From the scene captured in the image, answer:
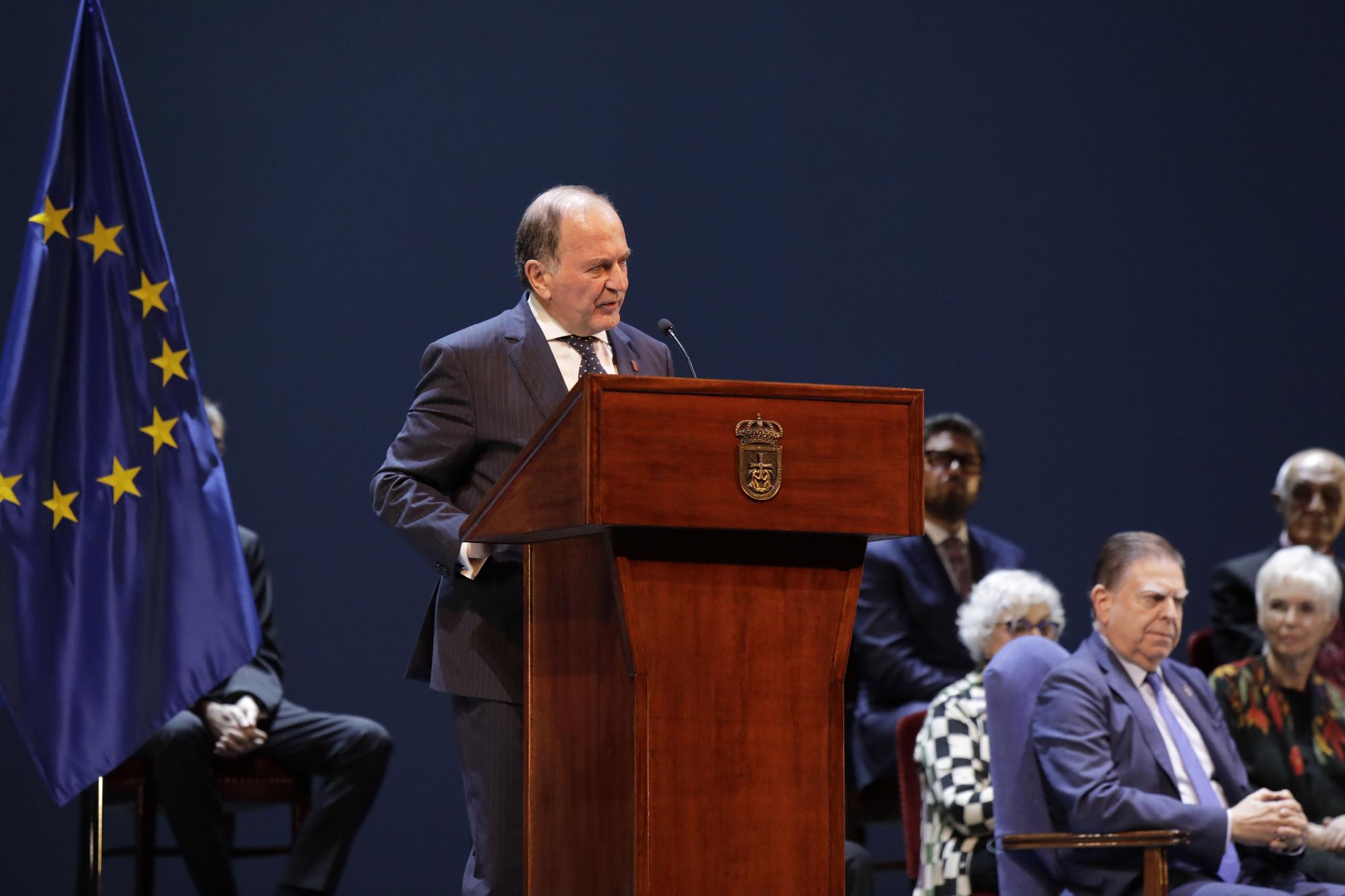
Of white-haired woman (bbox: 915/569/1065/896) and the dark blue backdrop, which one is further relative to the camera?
the dark blue backdrop

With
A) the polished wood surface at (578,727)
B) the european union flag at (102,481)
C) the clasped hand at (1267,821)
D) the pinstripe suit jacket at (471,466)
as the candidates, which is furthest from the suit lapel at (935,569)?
the polished wood surface at (578,727)

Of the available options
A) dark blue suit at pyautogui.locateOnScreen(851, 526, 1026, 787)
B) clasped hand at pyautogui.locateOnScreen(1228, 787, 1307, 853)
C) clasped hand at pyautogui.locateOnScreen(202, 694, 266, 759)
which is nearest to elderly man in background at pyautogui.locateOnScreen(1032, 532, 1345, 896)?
clasped hand at pyautogui.locateOnScreen(1228, 787, 1307, 853)

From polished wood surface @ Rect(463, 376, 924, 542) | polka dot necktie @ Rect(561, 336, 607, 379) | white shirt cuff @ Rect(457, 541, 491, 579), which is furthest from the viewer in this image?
polka dot necktie @ Rect(561, 336, 607, 379)

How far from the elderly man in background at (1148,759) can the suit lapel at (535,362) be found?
1.51 m

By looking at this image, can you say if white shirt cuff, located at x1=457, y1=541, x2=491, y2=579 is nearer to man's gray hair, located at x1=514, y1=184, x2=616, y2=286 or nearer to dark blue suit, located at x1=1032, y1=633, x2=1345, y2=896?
man's gray hair, located at x1=514, y1=184, x2=616, y2=286

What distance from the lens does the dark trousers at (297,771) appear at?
4.12 meters

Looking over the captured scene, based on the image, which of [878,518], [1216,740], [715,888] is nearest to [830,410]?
[878,518]

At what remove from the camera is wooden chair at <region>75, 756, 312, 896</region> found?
3936mm

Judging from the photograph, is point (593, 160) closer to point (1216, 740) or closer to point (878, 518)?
point (1216, 740)

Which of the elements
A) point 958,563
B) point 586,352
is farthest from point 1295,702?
point 586,352

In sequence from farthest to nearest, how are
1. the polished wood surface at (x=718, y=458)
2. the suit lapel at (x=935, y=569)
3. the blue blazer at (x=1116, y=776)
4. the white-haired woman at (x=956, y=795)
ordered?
the suit lapel at (x=935, y=569)
the white-haired woman at (x=956, y=795)
the blue blazer at (x=1116, y=776)
the polished wood surface at (x=718, y=458)

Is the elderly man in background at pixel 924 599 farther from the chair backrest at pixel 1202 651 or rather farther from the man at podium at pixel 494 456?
the man at podium at pixel 494 456

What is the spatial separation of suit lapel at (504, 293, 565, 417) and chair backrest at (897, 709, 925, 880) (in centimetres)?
185

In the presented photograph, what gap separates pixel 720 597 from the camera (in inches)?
76.0
